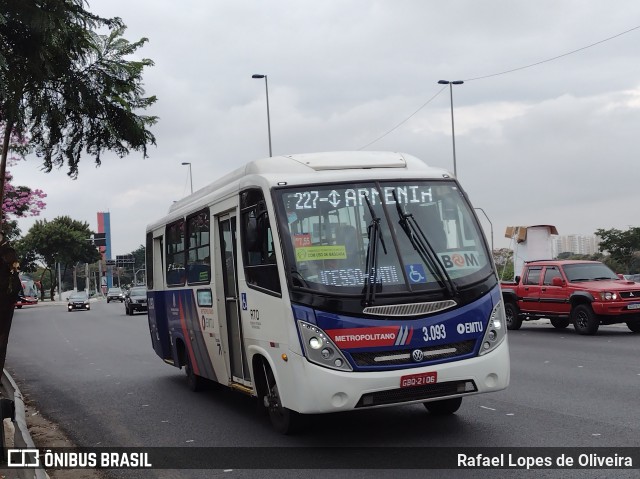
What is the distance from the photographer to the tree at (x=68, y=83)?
7578mm

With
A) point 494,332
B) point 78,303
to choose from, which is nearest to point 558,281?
point 494,332

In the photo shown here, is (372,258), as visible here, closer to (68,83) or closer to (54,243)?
(68,83)

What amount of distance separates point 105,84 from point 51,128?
885mm

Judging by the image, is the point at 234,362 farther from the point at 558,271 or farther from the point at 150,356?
the point at 558,271

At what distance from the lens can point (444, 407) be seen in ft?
27.5

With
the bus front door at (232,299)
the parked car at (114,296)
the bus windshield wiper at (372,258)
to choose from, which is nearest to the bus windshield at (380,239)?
the bus windshield wiper at (372,258)

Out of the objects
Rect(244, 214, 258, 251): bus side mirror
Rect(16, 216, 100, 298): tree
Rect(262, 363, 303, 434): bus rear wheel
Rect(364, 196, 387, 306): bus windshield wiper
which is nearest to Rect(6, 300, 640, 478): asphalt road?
Rect(262, 363, 303, 434): bus rear wheel

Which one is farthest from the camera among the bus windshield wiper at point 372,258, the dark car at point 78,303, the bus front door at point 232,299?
the dark car at point 78,303

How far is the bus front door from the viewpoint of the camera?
8758 millimetres

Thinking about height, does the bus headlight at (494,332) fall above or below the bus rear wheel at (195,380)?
Answer: above

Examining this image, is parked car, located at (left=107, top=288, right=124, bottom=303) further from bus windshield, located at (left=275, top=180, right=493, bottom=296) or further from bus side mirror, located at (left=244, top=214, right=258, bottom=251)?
bus windshield, located at (left=275, top=180, right=493, bottom=296)

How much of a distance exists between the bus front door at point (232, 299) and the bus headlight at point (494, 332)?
2.68m

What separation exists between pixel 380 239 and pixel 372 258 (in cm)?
22

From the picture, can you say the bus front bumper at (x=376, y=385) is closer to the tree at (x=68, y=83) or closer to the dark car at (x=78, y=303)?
the tree at (x=68, y=83)
